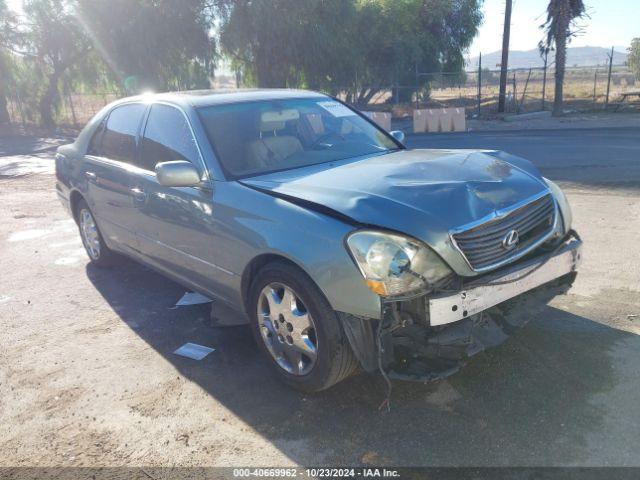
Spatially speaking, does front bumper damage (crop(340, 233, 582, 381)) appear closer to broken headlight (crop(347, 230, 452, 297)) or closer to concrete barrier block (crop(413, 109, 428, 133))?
broken headlight (crop(347, 230, 452, 297))

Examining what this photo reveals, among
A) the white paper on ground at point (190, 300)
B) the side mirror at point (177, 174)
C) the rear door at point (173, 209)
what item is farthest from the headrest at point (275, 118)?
the white paper on ground at point (190, 300)

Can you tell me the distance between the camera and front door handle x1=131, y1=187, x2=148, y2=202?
4416 millimetres

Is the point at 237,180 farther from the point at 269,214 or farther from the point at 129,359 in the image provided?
the point at 129,359

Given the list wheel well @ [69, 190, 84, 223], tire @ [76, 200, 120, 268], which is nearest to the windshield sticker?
tire @ [76, 200, 120, 268]

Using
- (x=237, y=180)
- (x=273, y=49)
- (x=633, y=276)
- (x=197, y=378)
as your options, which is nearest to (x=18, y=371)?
(x=197, y=378)

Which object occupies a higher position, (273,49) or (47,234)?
(273,49)

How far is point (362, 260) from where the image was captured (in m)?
2.80

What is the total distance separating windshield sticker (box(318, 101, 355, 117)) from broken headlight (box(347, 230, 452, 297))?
6.83 feet

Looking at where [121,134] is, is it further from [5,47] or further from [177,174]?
[5,47]

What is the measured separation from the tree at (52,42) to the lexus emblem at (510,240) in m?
28.7

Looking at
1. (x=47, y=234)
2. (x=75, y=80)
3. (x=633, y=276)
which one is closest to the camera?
(x=633, y=276)

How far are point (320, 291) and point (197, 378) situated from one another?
121 centimetres

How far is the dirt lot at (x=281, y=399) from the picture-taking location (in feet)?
9.23

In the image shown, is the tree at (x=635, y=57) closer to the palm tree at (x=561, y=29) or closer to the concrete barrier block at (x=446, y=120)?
the palm tree at (x=561, y=29)
